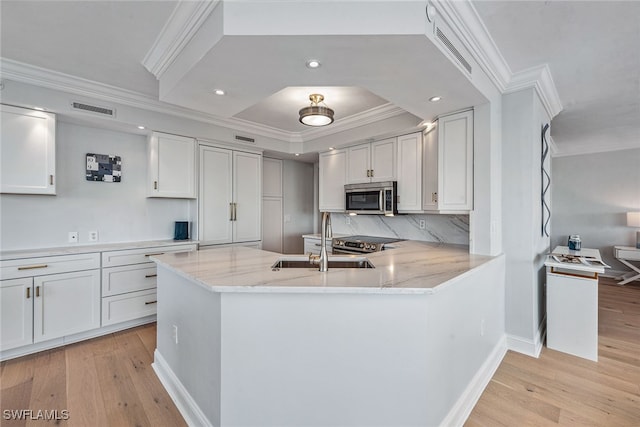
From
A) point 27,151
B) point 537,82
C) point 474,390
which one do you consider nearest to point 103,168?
point 27,151

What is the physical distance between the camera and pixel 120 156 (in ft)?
10.9

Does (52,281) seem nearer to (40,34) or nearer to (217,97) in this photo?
(40,34)

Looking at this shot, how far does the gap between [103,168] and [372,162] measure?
128 inches

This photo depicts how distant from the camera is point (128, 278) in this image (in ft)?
9.91

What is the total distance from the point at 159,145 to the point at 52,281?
1.69m

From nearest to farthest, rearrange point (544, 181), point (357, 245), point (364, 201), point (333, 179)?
point (544, 181) < point (357, 245) < point (364, 201) < point (333, 179)

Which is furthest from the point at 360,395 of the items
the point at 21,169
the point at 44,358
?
the point at 21,169

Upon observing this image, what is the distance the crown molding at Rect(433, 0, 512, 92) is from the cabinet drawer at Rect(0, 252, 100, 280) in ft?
11.7

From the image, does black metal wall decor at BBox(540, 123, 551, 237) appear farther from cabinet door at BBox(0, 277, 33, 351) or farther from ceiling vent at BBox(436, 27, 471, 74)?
cabinet door at BBox(0, 277, 33, 351)

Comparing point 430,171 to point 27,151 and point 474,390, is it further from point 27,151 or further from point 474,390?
point 27,151

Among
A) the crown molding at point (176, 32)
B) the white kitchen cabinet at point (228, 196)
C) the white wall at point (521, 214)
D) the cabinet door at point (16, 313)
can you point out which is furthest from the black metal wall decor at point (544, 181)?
the cabinet door at point (16, 313)

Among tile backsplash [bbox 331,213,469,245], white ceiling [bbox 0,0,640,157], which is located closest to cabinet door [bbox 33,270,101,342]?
white ceiling [bbox 0,0,640,157]

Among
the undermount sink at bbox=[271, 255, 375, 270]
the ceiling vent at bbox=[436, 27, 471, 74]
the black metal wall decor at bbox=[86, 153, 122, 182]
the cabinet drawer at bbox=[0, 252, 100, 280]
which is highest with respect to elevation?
the ceiling vent at bbox=[436, 27, 471, 74]

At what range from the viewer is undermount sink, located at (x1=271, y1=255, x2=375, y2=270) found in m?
2.10
